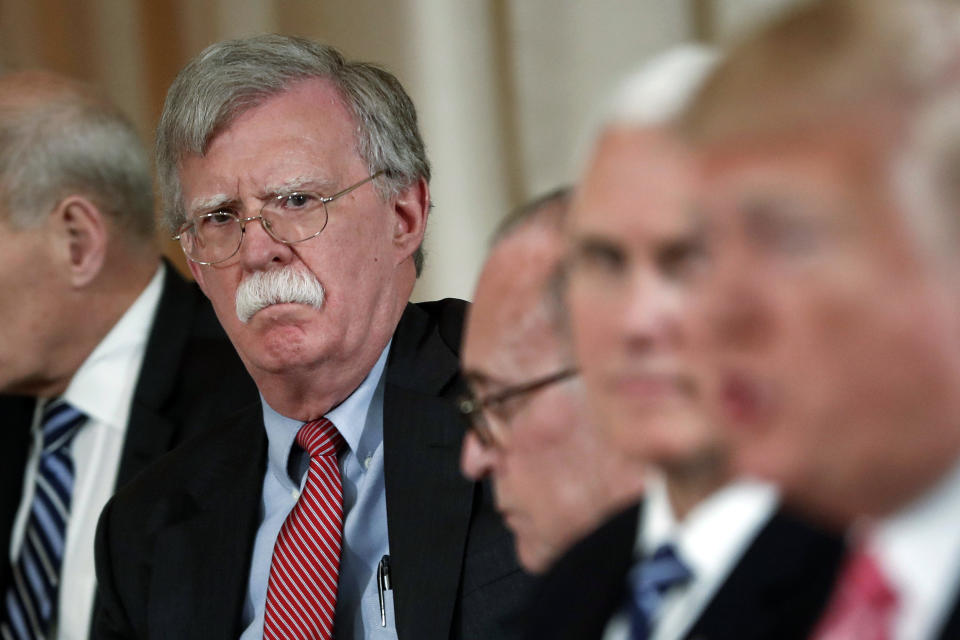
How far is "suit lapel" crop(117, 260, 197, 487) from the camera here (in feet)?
6.56

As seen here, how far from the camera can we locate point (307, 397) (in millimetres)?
1616

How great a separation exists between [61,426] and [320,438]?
0.72 metres

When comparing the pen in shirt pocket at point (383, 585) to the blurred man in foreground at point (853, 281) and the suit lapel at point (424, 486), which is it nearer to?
the suit lapel at point (424, 486)

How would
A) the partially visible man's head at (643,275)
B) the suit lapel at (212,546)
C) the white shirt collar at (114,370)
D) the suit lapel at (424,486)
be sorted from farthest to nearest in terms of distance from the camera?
1. the white shirt collar at (114,370)
2. the suit lapel at (212,546)
3. the suit lapel at (424,486)
4. the partially visible man's head at (643,275)

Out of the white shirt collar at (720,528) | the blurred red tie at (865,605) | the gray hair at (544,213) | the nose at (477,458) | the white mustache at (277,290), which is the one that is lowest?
the white mustache at (277,290)

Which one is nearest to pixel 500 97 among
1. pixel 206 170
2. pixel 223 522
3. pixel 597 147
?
pixel 206 170

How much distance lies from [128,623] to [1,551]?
0.49 m

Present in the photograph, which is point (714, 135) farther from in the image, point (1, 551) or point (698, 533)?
point (1, 551)

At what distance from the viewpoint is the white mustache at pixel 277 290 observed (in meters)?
1.57

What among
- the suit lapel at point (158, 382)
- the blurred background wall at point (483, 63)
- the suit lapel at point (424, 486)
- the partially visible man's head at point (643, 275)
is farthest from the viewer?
the blurred background wall at point (483, 63)

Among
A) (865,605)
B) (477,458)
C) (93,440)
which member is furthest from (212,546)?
(865,605)

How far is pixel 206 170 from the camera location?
165 centimetres

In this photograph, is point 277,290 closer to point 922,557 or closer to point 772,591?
point 772,591

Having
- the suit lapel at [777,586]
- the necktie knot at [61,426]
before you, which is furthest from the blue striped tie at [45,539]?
the suit lapel at [777,586]
